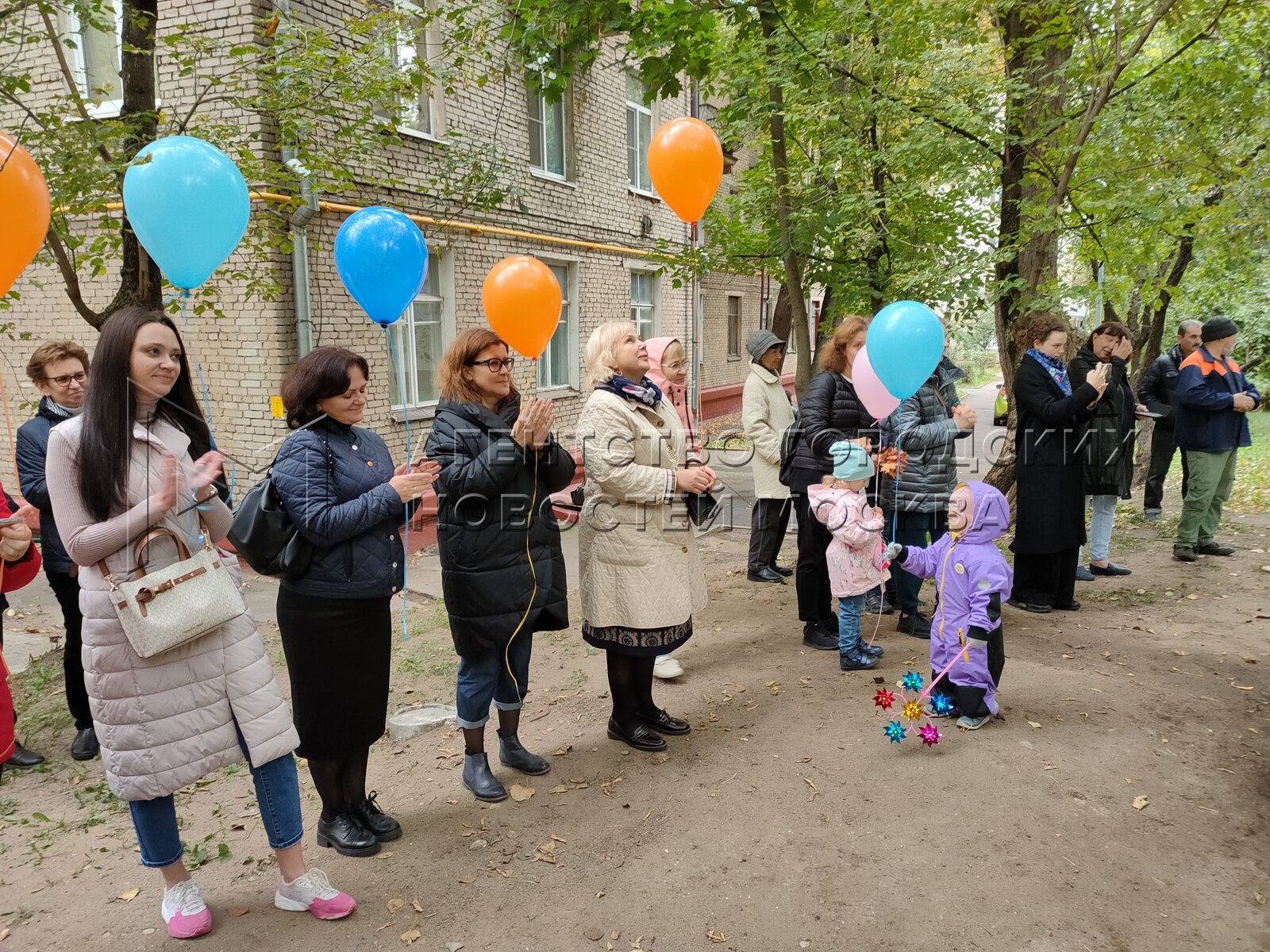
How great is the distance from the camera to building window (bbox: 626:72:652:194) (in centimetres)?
1299

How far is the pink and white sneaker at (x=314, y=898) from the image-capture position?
8.17 ft

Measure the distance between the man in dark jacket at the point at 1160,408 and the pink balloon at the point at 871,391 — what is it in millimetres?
4719

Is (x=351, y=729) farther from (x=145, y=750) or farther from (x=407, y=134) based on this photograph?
(x=407, y=134)

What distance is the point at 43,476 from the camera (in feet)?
12.0

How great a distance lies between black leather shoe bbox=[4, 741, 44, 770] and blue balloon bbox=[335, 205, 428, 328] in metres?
2.49

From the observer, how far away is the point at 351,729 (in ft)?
8.83

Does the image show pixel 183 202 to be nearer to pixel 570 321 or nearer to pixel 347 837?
pixel 347 837

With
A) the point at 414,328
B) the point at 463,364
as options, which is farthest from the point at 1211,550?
the point at 414,328

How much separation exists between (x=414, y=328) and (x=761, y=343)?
4.80 metres

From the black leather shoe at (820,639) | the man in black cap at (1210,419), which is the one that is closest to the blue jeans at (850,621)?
the black leather shoe at (820,639)

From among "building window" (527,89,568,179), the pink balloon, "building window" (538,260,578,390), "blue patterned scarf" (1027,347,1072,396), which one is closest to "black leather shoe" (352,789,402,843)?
the pink balloon

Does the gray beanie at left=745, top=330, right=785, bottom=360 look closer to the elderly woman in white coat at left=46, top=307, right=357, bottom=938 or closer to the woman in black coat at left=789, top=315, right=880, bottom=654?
the woman in black coat at left=789, top=315, right=880, bottom=654

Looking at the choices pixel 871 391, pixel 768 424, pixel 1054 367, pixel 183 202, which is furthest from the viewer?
pixel 768 424

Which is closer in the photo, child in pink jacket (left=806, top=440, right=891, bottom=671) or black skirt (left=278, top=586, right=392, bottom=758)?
black skirt (left=278, top=586, right=392, bottom=758)
